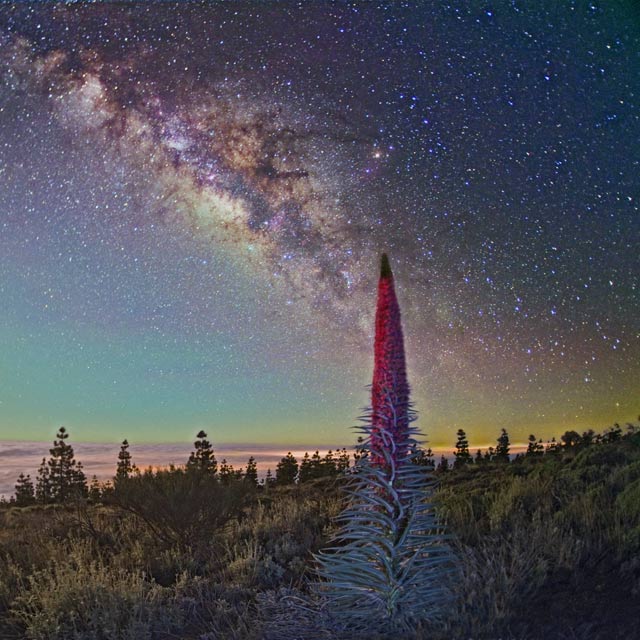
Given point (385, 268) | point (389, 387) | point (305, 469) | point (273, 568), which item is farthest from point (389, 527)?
point (305, 469)

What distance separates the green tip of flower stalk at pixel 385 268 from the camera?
5.31 meters

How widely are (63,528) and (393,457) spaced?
904 centimetres

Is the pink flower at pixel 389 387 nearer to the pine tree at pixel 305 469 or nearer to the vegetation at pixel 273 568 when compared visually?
the vegetation at pixel 273 568

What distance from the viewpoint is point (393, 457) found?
5.16m

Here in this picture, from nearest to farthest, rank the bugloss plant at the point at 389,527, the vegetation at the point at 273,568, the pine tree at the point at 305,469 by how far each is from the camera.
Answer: the bugloss plant at the point at 389,527 < the vegetation at the point at 273,568 < the pine tree at the point at 305,469

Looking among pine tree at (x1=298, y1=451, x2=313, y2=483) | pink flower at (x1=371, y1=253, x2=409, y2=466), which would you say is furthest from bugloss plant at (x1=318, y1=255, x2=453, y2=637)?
pine tree at (x1=298, y1=451, x2=313, y2=483)

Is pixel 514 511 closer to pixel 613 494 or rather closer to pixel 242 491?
pixel 613 494

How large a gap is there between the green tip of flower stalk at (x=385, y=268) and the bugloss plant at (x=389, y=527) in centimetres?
3

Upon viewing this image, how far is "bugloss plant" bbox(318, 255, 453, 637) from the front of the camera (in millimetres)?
5055

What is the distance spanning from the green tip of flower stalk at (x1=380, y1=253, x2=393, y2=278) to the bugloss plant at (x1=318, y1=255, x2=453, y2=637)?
0.03 metres

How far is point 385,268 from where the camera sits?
537 centimetres

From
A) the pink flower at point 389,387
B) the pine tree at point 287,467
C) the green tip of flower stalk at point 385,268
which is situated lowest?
the pine tree at point 287,467

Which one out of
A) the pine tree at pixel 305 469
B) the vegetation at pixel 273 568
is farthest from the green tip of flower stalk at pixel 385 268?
the pine tree at pixel 305 469

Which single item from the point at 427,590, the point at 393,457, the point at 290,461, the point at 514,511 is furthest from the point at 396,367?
the point at 290,461
